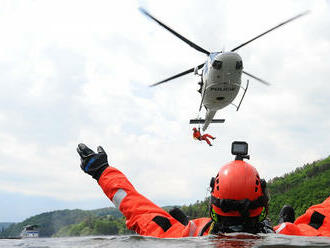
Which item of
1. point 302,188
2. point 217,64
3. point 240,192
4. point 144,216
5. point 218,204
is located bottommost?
point 144,216

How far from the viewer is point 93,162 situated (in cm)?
504

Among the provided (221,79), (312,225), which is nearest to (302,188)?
(221,79)

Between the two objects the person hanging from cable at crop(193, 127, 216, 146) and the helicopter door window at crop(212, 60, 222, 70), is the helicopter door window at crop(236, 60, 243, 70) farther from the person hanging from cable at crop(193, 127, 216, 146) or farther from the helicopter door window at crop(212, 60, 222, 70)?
the person hanging from cable at crop(193, 127, 216, 146)

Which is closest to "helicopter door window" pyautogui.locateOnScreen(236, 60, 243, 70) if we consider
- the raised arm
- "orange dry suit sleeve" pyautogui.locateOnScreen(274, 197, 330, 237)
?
"orange dry suit sleeve" pyautogui.locateOnScreen(274, 197, 330, 237)

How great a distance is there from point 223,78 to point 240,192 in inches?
921

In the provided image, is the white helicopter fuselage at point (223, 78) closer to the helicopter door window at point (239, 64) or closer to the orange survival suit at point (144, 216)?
the helicopter door window at point (239, 64)

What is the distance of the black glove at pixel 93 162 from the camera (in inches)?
197

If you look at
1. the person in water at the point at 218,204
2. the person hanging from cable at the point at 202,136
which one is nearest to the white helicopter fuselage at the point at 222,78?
the person hanging from cable at the point at 202,136

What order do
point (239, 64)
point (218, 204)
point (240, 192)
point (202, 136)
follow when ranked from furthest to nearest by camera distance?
1. point (202, 136)
2. point (239, 64)
3. point (218, 204)
4. point (240, 192)

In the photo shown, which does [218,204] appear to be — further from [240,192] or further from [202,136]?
[202,136]

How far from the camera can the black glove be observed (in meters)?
5.02

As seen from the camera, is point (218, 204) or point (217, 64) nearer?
point (218, 204)

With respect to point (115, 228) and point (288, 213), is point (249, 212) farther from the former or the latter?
point (115, 228)

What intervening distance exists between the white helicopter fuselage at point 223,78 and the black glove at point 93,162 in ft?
73.7
